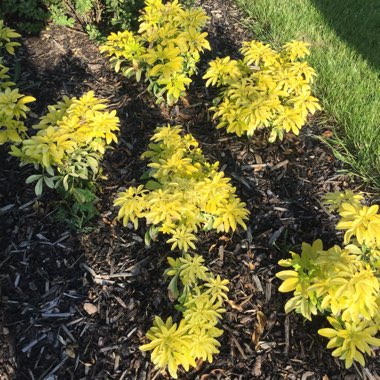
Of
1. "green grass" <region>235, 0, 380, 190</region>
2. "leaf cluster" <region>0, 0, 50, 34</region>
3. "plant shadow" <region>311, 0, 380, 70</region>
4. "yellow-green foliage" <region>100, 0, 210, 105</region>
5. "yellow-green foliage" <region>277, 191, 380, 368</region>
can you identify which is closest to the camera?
"yellow-green foliage" <region>277, 191, 380, 368</region>

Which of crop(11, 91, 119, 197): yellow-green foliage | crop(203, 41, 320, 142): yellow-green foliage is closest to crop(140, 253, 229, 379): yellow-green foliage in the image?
crop(11, 91, 119, 197): yellow-green foliage

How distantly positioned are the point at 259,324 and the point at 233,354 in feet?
0.73

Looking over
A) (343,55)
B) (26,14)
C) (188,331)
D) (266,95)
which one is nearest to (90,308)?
(188,331)

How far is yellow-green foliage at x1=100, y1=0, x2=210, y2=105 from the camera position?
298cm

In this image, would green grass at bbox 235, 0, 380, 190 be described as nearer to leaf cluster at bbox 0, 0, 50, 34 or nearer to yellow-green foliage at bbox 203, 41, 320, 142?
yellow-green foliage at bbox 203, 41, 320, 142

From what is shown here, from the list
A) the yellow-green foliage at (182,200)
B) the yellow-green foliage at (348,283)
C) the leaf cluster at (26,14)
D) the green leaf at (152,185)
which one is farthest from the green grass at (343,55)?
the leaf cluster at (26,14)

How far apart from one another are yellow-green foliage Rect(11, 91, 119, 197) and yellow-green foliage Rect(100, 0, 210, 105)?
64 centimetres

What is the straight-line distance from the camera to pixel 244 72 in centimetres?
321

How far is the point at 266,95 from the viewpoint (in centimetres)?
297

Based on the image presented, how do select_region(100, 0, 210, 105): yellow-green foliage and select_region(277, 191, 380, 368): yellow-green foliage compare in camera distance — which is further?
select_region(100, 0, 210, 105): yellow-green foliage

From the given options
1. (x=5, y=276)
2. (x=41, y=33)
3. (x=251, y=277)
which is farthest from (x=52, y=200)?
(x=41, y=33)

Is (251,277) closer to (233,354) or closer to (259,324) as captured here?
(259,324)

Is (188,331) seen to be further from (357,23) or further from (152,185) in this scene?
(357,23)

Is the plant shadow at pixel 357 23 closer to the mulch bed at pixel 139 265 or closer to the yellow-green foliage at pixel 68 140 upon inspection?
the mulch bed at pixel 139 265
